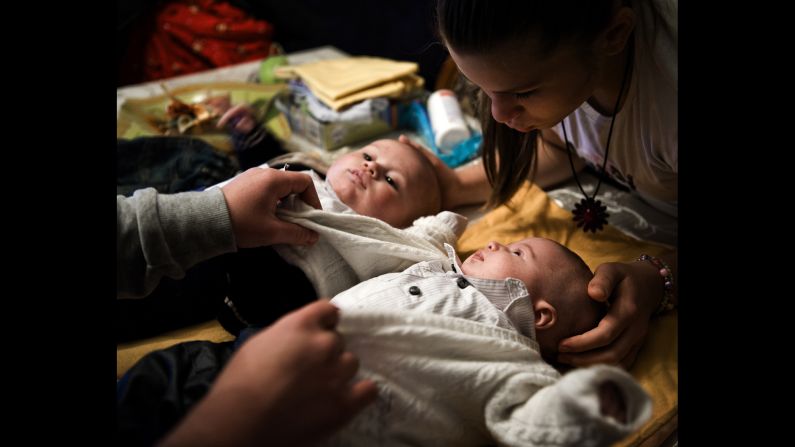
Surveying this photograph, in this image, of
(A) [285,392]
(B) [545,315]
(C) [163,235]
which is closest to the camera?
(A) [285,392]

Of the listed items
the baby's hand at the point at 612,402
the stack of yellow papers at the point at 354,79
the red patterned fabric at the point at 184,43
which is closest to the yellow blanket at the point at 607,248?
the baby's hand at the point at 612,402

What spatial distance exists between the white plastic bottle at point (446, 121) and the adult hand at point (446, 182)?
284 millimetres

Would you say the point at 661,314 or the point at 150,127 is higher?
the point at 661,314

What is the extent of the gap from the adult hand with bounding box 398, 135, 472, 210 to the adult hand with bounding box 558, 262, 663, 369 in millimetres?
443

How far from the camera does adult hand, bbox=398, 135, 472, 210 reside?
132 cm

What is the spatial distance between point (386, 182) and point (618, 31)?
50 centimetres

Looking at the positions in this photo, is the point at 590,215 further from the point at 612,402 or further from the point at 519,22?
the point at 612,402

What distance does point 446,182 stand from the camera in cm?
133

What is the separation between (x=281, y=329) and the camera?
607 mm

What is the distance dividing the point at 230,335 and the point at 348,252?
25 cm

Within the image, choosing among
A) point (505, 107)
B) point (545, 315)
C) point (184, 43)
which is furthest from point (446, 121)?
point (184, 43)

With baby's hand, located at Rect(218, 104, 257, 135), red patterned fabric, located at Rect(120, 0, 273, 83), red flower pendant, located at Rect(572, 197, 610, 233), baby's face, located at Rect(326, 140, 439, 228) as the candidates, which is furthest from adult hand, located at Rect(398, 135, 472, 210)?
red patterned fabric, located at Rect(120, 0, 273, 83)
